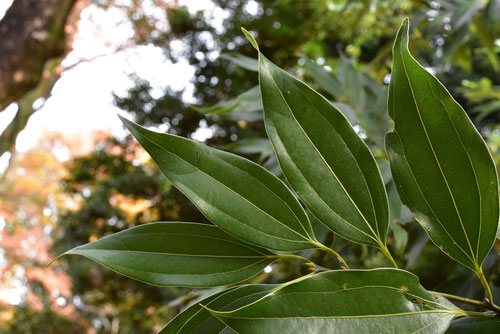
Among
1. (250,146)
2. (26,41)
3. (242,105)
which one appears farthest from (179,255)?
(26,41)

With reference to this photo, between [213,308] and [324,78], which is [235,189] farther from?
[324,78]

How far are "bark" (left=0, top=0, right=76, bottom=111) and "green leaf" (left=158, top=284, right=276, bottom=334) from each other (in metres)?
2.02

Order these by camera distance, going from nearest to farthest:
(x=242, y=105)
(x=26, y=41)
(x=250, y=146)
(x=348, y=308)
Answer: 1. (x=348, y=308)
2. (x=242, y=105)
3. (x=250, y=146)
4. (x=26, y=41)

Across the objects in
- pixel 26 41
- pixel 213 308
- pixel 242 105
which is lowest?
pixel 26 41

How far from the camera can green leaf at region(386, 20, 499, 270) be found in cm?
32

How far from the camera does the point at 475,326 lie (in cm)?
33

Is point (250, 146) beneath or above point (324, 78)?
beneath

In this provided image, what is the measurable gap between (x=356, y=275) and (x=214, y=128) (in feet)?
7.60

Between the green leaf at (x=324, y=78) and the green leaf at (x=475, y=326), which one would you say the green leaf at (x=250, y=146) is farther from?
the green leaf at (x=475, y=326)

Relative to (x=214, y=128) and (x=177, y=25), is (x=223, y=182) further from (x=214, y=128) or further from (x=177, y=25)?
(x=177, y=25)

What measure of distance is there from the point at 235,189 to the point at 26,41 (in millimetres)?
2085

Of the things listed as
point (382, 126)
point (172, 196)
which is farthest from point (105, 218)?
point (382, 126)

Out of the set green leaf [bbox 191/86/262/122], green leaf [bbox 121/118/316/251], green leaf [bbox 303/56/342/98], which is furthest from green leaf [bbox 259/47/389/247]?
green leaf [bbox 303/56/342/98]

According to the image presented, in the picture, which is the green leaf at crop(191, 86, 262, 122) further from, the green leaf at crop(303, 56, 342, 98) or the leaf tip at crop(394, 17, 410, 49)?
the leaf tip at crop(394, 17, 410, 49)
